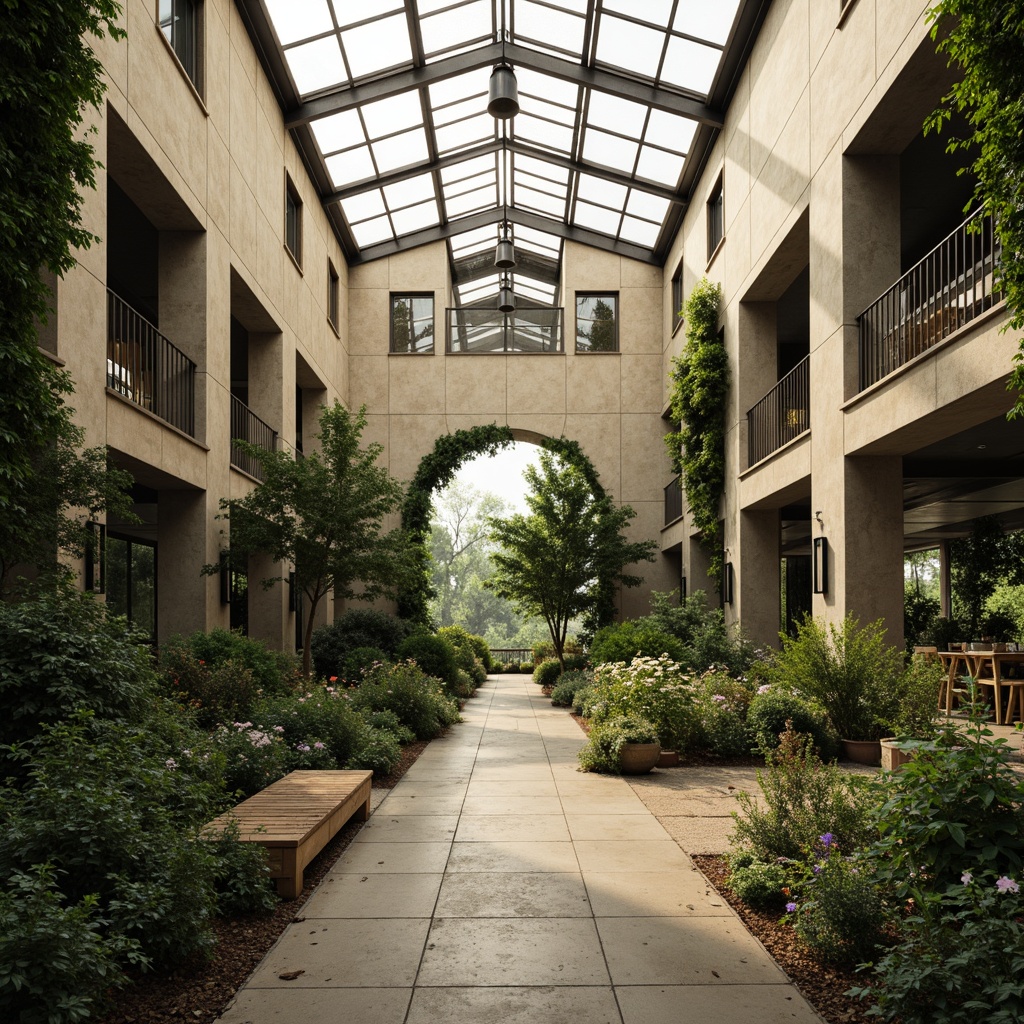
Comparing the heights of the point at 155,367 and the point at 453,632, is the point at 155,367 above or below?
above

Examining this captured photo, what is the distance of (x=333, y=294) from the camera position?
21547 mm

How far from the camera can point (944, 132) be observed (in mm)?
10148

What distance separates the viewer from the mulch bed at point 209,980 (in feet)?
11.6

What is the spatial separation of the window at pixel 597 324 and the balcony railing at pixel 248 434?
9.30 m

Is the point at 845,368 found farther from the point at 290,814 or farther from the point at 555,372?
the point at 555,372

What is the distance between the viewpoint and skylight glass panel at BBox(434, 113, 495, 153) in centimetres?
1855

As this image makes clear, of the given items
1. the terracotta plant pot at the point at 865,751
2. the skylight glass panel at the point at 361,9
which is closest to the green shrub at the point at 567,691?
the terracotta plant pot at the point at 865,751

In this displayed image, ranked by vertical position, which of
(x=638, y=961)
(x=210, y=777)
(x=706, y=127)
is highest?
(x=706, y=127)

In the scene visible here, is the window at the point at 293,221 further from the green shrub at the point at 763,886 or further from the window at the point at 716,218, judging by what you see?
the green shrub at the point at 763,886

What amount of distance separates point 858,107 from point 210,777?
897cm

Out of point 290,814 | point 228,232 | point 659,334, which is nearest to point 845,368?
point 290,814

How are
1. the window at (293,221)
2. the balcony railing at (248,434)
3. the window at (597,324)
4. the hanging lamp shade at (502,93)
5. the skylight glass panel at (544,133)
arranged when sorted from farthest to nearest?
the window at (597,324) < the skylight glass panel at (544,133) < the window at (293,221) < the balcony railing at (248,434) < the hanging lamp shade at (502,93)

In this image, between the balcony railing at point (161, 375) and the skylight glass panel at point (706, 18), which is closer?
the balcony railing at point (161, 375)

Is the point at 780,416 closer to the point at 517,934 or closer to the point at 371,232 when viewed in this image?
the point at 517,934
